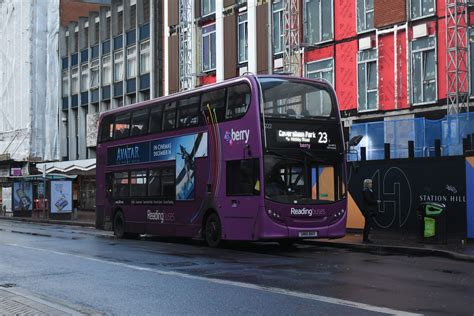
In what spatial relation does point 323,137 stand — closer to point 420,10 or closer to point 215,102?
point 215,102

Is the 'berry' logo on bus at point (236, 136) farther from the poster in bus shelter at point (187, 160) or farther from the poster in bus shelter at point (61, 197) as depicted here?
the poster in bus shelter at point (61, 197)

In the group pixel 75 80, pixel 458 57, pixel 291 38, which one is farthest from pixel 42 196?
pixel 458 57

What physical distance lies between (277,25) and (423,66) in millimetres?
8979

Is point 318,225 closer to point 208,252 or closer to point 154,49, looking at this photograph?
point 208,252

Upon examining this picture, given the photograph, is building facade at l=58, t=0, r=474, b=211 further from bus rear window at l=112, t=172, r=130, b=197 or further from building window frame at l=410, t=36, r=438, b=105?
bus rear window at l=112, t=172, r=130, b=197

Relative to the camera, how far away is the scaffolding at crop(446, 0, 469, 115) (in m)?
21.6

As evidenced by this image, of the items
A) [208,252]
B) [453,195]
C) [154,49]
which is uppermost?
[154,49]

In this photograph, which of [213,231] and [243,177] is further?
[213,231]

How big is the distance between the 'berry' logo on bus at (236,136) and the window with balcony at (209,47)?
18938mm

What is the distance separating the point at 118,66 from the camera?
1801 inches

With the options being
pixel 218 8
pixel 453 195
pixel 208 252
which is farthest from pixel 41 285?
pixel 218 8

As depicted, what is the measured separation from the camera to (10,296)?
29.3 feet

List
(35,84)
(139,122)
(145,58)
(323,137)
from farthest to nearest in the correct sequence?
(35,84) < (145,58) < (139,122) < (323,137)

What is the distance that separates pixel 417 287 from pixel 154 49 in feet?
109
